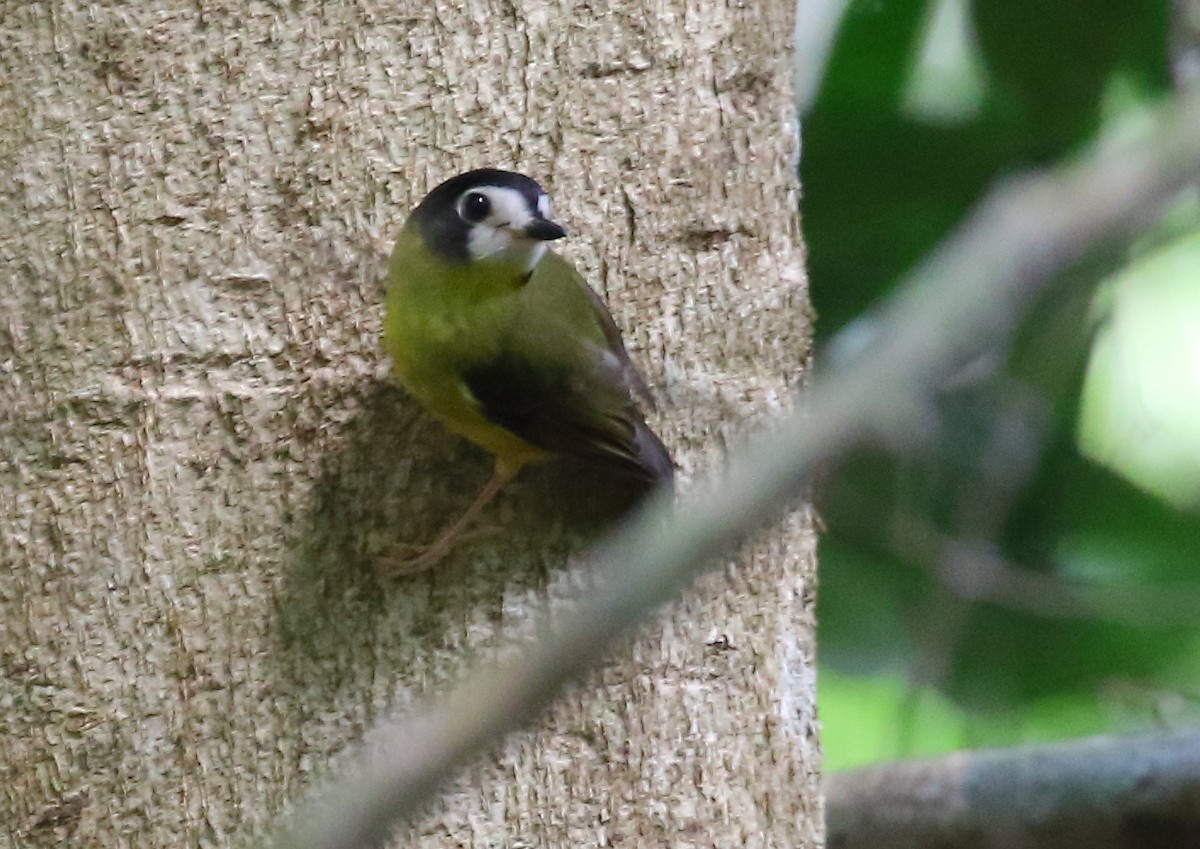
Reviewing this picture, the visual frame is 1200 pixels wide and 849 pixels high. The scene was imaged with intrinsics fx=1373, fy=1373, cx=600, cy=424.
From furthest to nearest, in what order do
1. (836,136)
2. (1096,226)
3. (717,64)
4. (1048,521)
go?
(1048,521) → (836,136) → (717,64) → (1096,226)

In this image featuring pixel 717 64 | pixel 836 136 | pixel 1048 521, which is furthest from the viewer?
pixel 1048 521

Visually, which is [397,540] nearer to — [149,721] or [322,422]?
[322,422]

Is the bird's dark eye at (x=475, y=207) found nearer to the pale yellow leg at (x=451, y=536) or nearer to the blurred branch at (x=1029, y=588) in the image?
the pale yellow leg at (x=451, y=536)

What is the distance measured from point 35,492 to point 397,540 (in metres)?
0.30

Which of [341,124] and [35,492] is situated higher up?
[341,124]

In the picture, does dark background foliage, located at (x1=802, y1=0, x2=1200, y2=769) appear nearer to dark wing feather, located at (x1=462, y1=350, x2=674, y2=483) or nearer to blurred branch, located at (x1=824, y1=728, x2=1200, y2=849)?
blurred branch, located at (x1=824, y1=728, x2=1200, y2=849)

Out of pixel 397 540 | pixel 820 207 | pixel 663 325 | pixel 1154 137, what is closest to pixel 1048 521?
pixel 820 207

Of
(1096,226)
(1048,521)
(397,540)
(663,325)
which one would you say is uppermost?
(1096,226)

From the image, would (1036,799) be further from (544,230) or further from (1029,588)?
(544,230)

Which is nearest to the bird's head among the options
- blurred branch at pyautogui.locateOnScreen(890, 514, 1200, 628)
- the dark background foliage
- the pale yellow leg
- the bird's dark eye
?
the bird's dark eye

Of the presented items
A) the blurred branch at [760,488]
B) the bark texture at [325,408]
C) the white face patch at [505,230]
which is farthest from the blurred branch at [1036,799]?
the blurred branch at [760,488]

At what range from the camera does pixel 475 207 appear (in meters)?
1.10

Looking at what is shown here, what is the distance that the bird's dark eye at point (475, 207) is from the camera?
1.09 meters

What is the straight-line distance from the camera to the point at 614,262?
118cm
